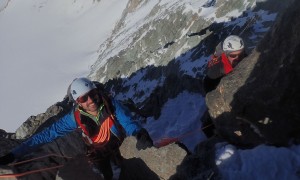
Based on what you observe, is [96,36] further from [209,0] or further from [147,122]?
[147,122]

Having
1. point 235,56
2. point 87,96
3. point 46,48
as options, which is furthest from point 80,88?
point 46,48

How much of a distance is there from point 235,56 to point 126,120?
308cm

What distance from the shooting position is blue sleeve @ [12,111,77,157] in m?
8.27

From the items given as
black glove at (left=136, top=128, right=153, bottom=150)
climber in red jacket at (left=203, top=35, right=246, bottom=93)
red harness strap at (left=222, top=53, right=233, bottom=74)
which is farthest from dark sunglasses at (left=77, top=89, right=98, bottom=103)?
red harness strap at (left=222, top=53, right=233, bottom=74)

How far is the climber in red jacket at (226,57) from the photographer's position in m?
9.59

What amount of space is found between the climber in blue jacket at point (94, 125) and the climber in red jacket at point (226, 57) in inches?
103

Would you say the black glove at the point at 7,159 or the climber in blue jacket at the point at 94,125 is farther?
the climber in blue jacket at the point at 94,125

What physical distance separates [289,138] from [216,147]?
1.23m

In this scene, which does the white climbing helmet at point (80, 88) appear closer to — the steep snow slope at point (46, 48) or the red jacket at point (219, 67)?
the red jacket at point (219, 67)

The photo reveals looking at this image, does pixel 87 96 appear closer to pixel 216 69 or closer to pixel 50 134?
pixel 50 134

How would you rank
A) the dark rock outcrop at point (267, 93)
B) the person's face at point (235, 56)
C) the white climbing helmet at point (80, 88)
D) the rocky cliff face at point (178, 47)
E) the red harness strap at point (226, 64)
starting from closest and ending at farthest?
the dark rock outcrop at point (267, 93) → the white climbing helmet at point (80, 88) → the person's face at point (235, 56) → the red harness strap at point (226, 64) → the rocky cliff face at point (178, 47)

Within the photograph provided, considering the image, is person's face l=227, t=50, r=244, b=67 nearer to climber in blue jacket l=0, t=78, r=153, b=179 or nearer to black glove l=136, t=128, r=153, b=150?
climber in blue jacket l=0, t=78, r=153, b=179

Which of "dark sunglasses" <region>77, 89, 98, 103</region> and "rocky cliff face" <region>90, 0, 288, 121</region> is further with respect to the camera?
"rocky cliff face" <region>90, 0, 288, 121</region>

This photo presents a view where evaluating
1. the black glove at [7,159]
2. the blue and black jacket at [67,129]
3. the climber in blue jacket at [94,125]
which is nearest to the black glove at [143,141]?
the climber in blue jacket at [94,125]
